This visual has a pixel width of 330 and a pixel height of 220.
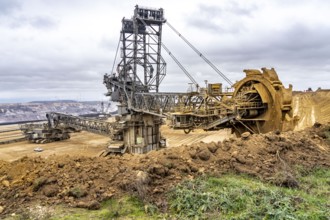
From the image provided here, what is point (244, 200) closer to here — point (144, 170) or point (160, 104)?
point (144, 170)

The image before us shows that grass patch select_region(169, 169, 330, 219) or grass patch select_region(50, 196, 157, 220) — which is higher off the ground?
grass patch select_region(169, 169, 330, 219)

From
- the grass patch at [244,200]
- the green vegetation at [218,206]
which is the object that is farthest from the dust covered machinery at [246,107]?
the green vegetation at [218,206]

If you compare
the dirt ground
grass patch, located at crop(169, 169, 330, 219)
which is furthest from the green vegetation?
the dirt ground

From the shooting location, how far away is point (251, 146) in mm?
8242

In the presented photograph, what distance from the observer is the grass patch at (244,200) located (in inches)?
196

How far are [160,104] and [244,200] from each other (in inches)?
771

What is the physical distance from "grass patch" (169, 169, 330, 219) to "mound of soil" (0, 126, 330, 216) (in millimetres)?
348

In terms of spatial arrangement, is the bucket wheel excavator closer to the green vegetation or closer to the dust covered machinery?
the dust covered machinery

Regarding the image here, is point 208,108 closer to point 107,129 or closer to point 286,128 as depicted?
point 286,128

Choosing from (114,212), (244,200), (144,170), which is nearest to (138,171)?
(144,170)

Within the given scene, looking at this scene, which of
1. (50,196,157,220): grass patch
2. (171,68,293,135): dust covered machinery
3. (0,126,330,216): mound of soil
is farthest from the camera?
(171,68,293,135): dust covered machinery

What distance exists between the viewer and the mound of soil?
578cm

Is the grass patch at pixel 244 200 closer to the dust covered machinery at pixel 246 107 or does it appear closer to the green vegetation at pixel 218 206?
the green vegetation at pixel 218 206

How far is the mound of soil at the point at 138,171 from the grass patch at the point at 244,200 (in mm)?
348
